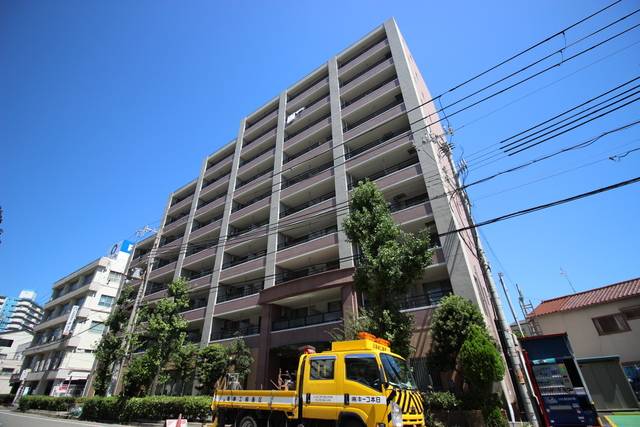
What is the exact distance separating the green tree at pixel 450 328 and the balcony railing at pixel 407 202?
28.6 ft

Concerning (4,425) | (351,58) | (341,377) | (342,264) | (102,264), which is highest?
(351,58)

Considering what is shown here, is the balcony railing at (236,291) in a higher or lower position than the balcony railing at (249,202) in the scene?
lower

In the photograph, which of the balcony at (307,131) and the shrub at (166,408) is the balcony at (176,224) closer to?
the balcony at (307,131)

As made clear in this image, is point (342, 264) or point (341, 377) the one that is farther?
point (342, 264)

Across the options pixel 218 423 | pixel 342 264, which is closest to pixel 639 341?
pixel 342 264

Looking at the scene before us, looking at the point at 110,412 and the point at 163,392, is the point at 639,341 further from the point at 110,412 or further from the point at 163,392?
the point at 163,392

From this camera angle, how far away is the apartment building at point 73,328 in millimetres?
36750

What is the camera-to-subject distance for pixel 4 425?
14.4 meters

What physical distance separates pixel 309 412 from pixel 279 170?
24.8 m

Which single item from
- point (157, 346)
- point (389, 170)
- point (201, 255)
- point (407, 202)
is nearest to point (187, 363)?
point (157, 346)

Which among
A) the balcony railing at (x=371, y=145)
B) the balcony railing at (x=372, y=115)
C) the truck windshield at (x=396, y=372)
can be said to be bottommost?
the truck windshield at (x=396, y=372)

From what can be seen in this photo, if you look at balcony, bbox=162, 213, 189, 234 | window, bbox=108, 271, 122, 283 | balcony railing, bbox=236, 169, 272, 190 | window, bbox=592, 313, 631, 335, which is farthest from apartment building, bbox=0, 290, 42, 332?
window, bbox=592, 313, 631, 335

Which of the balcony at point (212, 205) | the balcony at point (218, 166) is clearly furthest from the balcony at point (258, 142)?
the balcony at point (212, 205)

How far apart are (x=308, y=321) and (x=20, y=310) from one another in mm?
155858
